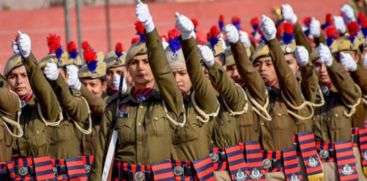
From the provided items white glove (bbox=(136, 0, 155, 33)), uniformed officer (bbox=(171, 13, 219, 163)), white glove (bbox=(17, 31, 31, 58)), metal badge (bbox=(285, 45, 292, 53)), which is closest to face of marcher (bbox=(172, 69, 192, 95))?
uniformed officer (bbox=(171, 13, 219, 163))

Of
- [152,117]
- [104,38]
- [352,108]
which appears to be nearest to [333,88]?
[352,108]

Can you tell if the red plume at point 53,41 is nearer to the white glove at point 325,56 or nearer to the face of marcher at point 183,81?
the face of marcher at point 183,81

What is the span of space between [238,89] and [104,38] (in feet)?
29.1

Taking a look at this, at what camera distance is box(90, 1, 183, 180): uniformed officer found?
11.2m

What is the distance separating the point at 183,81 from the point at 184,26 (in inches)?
51.8

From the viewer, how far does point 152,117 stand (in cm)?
1128

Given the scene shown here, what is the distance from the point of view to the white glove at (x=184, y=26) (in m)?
11.2

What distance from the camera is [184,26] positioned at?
11273mm

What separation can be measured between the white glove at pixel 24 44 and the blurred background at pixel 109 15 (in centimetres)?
828

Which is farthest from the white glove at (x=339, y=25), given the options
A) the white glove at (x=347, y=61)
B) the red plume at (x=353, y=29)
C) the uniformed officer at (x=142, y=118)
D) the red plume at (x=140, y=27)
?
the red plume at (x=140, y=27)

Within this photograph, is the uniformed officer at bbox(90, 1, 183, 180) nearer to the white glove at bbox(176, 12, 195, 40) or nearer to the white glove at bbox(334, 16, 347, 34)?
the white glove at bbox(176, 12, 195, 40)

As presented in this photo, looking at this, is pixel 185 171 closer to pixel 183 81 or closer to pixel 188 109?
pixel 188 109

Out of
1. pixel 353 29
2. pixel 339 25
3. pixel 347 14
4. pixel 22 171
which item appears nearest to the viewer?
pixel 22 171

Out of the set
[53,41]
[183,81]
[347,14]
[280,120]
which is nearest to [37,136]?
[53,41]
